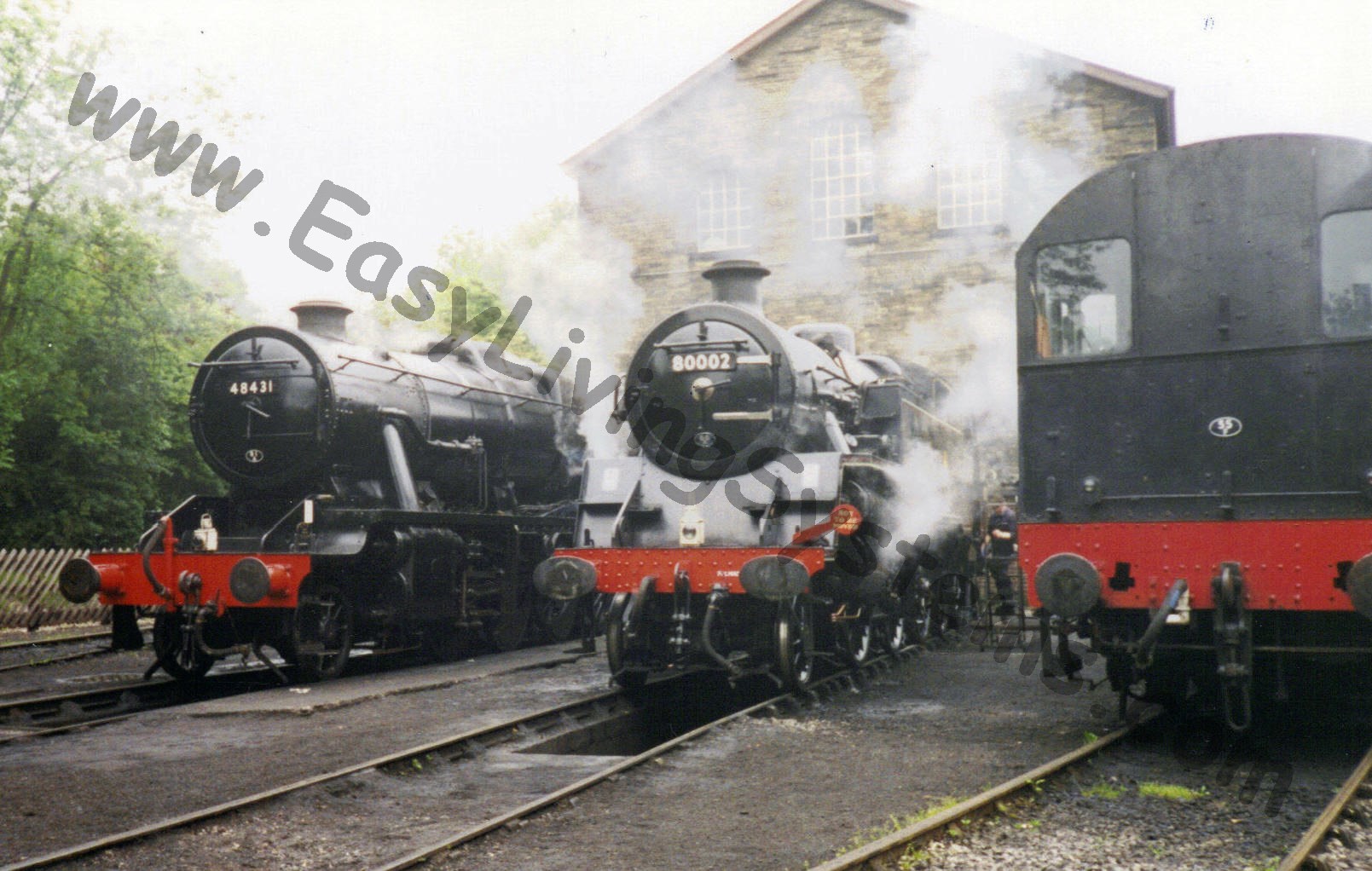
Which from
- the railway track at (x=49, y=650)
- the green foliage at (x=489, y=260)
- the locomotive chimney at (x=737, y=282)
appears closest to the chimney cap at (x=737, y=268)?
the locomotive chimney at (x=737, y=282)

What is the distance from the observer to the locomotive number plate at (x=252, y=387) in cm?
1018

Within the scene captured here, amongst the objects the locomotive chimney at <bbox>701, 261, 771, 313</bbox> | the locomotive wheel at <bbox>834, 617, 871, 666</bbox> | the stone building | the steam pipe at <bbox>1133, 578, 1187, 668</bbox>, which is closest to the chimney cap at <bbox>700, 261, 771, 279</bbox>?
the locomotive chimney at <bbox>701, 261, 771, 313</bbox>

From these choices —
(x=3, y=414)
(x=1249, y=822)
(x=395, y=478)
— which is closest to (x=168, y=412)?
(x=3, y=414)

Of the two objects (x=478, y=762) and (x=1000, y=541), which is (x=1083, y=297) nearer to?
(x=478, y=762)

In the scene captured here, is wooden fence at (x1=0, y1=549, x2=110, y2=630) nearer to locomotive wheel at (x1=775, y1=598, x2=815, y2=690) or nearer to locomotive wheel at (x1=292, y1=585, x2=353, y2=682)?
locomotive wheel at (x1=292, y1=585, x2=353, y2=682)

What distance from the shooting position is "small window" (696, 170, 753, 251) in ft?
68.4

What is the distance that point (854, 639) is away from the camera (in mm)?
9930

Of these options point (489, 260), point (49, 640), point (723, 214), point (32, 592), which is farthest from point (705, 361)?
point (489, 260)

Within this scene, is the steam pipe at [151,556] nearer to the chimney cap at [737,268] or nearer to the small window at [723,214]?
the chimney cap at [737,268]

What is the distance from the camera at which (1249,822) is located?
5176 millimetres

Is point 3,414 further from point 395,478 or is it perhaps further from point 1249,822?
point 1249,822

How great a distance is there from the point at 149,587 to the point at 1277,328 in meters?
8.13

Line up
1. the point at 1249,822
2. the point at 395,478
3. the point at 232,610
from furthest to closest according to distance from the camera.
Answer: the point at 395,478
the point at 232,610
the point at 1249,822

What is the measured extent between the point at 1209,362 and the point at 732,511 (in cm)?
357
